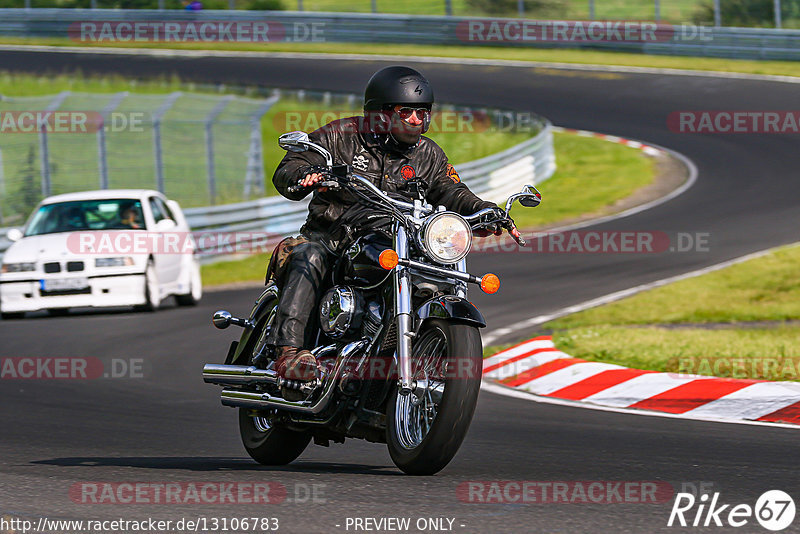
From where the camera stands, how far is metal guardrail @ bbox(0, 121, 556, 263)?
22.9 metres

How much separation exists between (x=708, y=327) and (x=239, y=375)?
7200mm

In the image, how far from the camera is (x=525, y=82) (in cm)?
3903

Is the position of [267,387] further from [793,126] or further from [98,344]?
[793,126]

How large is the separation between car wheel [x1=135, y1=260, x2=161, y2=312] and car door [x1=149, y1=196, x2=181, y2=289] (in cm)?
9

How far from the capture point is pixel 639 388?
9.78 m

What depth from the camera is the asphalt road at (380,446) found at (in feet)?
18.0

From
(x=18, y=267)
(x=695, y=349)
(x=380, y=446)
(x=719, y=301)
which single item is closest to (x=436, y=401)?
(x=380, y=446)

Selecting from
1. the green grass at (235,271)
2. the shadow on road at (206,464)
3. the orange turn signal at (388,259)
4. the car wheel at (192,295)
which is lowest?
the green grass at (235,271)

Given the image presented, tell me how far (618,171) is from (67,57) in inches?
851

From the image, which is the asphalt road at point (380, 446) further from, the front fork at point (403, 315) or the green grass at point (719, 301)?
the green grass at point (719, 301)

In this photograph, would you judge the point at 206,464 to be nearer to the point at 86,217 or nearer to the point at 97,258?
the point at 97,258

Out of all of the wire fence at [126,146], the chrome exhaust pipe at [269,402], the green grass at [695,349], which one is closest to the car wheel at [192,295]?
the wire fence at [126,146]

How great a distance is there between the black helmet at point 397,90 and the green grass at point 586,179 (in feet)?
58.0

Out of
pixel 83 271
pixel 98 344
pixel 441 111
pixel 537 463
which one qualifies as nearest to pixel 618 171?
pixel 441 111
